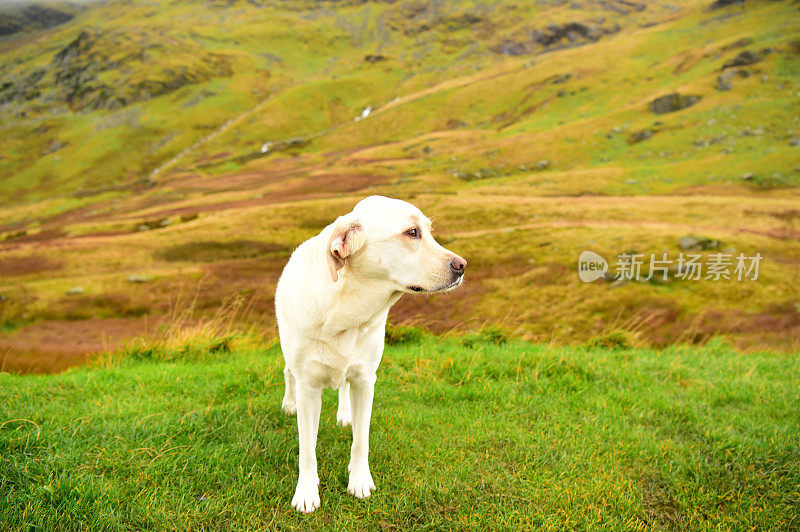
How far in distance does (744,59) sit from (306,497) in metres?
95.2

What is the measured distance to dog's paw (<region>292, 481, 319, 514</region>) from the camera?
407 centimetres

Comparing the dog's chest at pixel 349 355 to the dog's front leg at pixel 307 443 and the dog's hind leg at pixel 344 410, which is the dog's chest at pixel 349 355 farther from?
the dog's hind leg at pixel 344 410

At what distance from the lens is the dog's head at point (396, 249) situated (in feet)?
12.1

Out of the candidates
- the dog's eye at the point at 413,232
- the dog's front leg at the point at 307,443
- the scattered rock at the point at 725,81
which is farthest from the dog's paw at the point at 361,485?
the scattered rock at the point at 725,81

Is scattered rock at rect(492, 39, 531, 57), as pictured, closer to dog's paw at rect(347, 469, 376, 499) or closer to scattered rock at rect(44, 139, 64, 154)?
scattered rock at rect(44, 139, 64, 154)

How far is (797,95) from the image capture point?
56625mm

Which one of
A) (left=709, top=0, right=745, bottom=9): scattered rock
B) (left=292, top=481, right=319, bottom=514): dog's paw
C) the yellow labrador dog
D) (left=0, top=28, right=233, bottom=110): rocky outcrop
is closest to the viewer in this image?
the yellow labrador dog

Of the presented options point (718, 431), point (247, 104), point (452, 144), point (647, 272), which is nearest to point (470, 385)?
point (718, 431)

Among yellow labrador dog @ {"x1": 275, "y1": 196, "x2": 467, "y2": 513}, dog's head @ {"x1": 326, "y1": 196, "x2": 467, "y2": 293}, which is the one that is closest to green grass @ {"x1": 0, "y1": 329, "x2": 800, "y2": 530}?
yellow labrador dog @ {"x1": 275, "y1": 196, "x2": 467, "y2": 513}

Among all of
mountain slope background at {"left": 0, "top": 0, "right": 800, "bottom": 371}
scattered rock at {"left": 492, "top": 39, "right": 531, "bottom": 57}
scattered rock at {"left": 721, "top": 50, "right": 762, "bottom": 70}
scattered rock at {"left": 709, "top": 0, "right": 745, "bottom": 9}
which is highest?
scattered rock at {"left": 709, "top": 0, "right": 745, "bottom": 9}

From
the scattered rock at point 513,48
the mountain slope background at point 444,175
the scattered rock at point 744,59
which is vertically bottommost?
the mountain slope background at point 444,175

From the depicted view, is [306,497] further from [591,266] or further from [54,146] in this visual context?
[54,146]

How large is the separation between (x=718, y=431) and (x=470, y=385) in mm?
3212

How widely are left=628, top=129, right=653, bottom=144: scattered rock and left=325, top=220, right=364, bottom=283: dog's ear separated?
227ft
